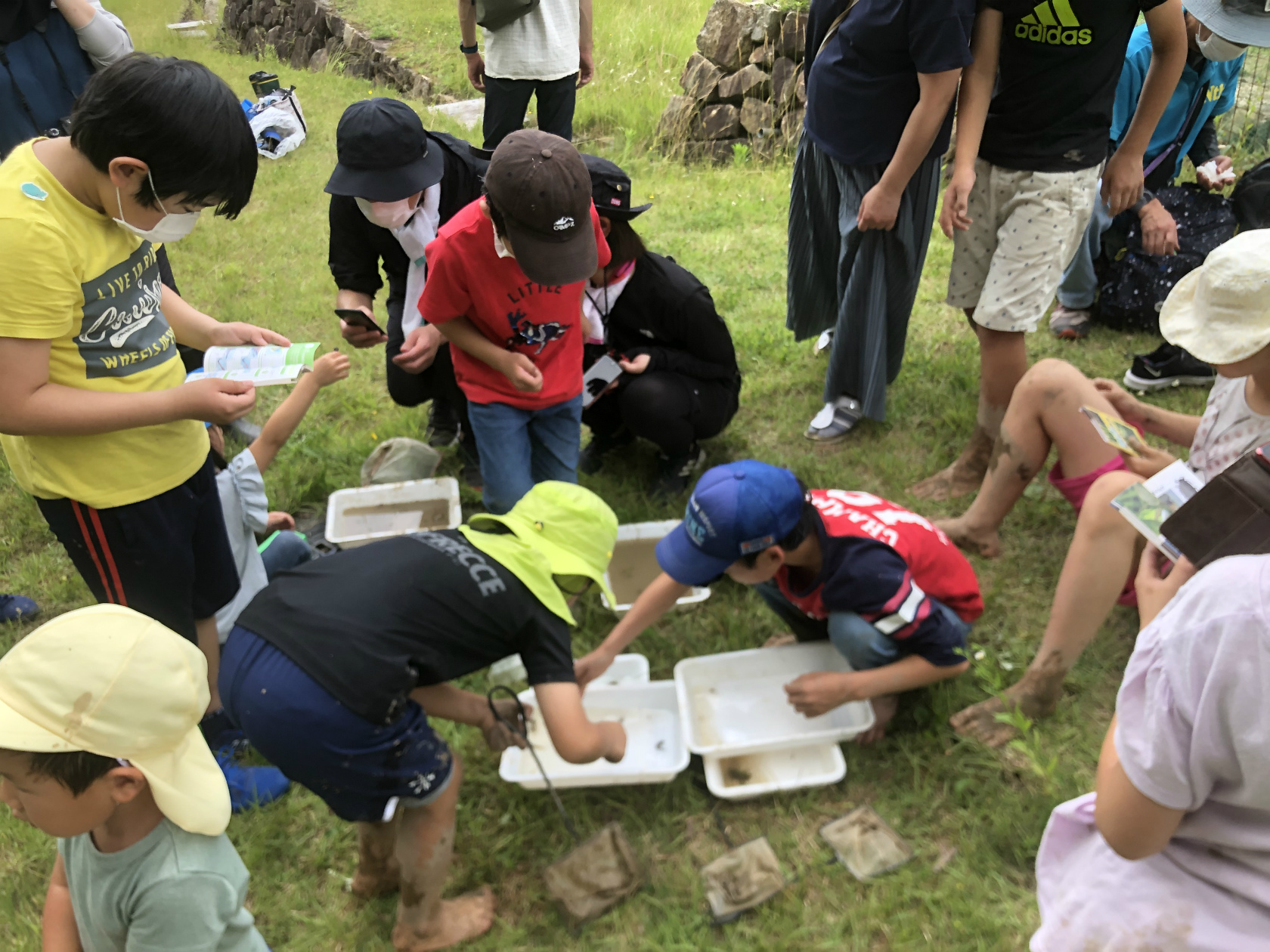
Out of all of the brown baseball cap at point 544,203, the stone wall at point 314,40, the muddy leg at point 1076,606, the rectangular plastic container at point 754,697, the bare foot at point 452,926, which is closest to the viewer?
the bare foot at point 452,926

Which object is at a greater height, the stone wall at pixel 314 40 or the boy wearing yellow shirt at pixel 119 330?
the boy wearing yellow shirt at pixel 119 330

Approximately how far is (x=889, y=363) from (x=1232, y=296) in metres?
1.70

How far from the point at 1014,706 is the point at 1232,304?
3.54 feet

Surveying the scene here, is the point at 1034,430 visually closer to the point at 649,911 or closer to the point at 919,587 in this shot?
the point at 919,587

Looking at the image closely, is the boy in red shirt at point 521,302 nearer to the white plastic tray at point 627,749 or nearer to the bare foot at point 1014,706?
the white plastic tray at point 627,749

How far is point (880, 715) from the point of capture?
7.35 feet

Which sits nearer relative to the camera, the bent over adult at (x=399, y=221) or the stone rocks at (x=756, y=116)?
the bent over adult at (x=399, y=221)

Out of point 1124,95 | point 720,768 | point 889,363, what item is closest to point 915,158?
point 889,363

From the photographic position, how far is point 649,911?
1938mm

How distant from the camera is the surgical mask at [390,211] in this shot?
107 inches

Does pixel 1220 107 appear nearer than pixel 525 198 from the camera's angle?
No

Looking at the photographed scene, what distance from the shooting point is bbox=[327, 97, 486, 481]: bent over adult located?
2.68 meters

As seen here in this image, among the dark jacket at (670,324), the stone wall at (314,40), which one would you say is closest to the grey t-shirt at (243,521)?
the dark jacket at (670,324)

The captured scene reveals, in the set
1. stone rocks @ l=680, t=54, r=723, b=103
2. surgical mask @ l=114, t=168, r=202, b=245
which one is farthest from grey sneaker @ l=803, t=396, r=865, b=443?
stone rocks @ l=680, t=54, r=723, b=103
